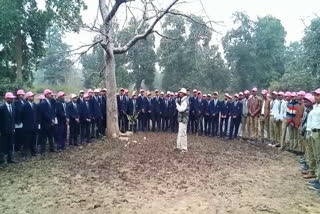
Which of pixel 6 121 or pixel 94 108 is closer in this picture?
pixel 6 121

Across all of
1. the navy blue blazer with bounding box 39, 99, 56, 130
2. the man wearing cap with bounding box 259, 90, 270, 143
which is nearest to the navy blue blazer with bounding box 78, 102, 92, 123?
the navy blue blazer with bounding box 39, 99, 56, 130

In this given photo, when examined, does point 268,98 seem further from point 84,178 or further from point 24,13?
point 24,13

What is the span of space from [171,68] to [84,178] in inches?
1044

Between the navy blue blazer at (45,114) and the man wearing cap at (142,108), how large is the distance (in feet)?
16.8

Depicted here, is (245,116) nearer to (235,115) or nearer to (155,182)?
(235,115)

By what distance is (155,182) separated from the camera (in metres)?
7.79

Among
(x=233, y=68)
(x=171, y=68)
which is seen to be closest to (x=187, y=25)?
(x=171, y=68)

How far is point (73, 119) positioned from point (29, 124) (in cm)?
195

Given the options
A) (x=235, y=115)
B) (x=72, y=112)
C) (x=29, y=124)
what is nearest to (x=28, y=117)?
(x=29, y=124)

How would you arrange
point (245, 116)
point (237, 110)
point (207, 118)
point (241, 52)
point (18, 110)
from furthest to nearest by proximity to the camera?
1. point (241, 52)
2. point (207, 118)
3. point (245, 116)
4. point (237, 110)
5. point (18, 110)

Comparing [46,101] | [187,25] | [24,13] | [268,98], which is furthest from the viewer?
[187,25]

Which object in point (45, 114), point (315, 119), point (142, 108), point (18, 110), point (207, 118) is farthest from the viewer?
point (142, 108)

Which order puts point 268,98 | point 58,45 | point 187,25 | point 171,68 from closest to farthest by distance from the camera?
point 268,98
point 187,25
point 171,68
point 58,45

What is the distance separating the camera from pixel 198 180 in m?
8.02
